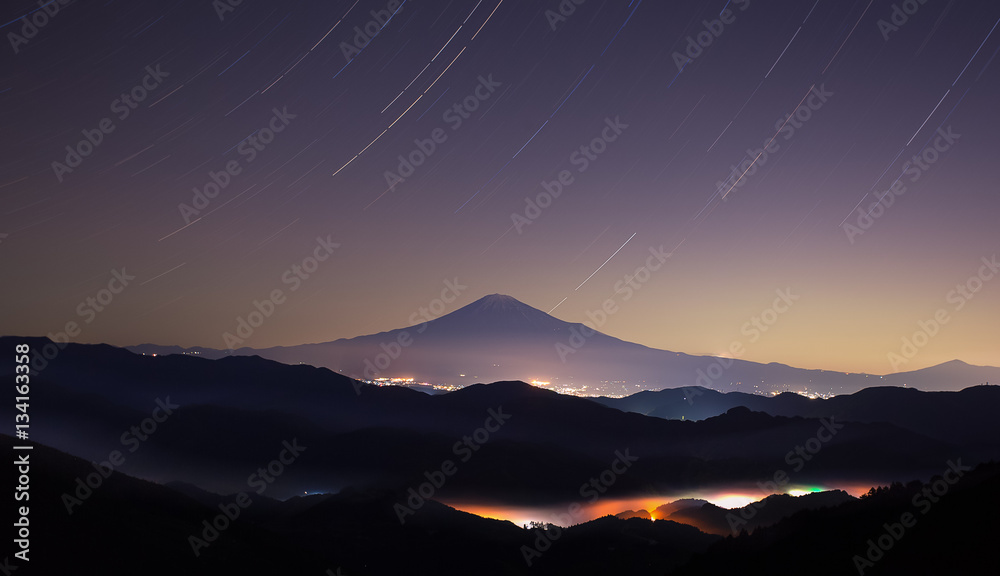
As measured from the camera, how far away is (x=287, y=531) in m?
47.9

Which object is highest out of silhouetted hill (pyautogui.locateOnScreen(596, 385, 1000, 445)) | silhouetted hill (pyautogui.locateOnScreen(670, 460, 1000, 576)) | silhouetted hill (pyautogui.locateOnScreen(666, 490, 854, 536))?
silhouetted hill (pyautogui.locateOnScreen(596, 385, 1000, 445))

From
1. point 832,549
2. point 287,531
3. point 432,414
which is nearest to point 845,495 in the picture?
point 832,549

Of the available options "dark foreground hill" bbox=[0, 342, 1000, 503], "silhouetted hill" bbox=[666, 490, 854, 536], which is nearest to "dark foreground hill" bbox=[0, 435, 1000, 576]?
"silhouetted hill" bbox=[666, 490, 854, 536]

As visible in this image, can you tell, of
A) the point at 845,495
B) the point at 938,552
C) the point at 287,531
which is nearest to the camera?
the point at 938,552

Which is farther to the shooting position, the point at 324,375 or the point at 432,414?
the point at 324,375

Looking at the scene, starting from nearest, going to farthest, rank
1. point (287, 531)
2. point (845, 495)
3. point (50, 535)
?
point (50, 535) → point (287, 531) → point (845, 495)

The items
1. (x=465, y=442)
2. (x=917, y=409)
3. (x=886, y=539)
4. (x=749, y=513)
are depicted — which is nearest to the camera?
(x=886, y=539)

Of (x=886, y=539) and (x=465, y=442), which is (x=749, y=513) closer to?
(x=886, y=539)

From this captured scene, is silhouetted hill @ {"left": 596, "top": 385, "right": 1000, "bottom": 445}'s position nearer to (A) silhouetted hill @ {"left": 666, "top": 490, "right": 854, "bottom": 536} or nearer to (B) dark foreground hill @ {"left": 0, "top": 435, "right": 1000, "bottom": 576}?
(A) silhouetted hill @ {"left": 666, "top": 490, "right": 854, "bottom": 536}

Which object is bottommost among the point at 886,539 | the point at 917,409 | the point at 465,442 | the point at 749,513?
the point at 886,539

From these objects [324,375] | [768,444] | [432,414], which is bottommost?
[768,444]

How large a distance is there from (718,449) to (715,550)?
69.9 m

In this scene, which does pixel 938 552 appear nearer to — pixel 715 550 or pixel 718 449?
pixel 715 550

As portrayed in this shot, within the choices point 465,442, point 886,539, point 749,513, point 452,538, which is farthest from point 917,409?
point 886,539
